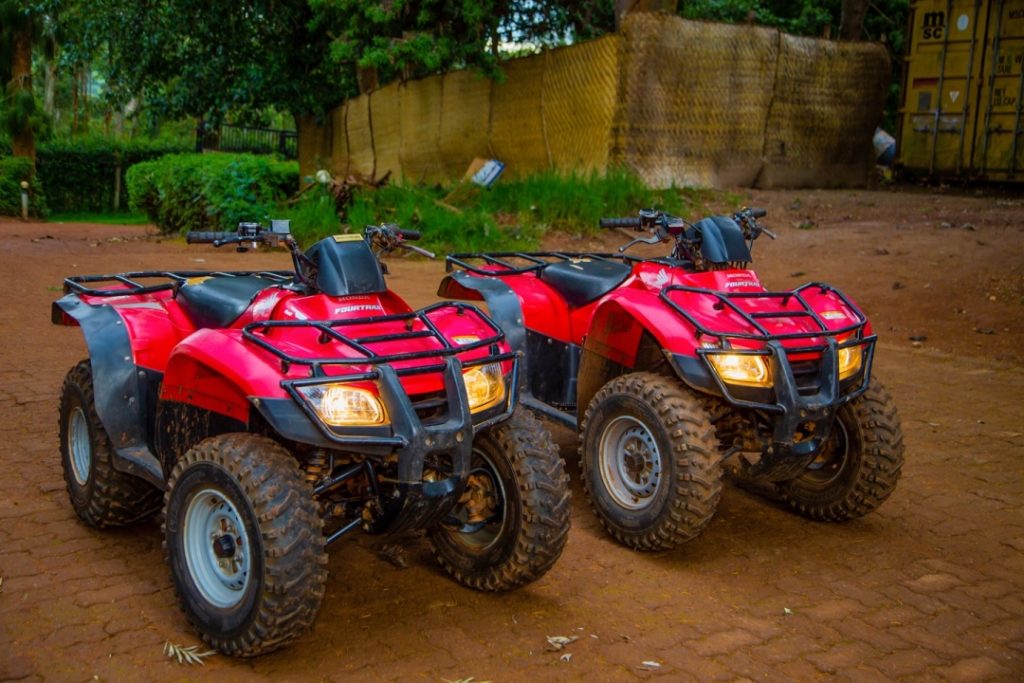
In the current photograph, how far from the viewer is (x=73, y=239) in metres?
18.9

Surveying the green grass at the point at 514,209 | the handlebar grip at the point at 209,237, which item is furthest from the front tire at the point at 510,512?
the green grass at the point at 514,209

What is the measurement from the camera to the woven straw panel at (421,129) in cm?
1934

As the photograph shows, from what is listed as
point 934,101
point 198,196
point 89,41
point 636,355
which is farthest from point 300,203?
point 636,355

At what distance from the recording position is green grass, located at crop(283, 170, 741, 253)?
1408cm

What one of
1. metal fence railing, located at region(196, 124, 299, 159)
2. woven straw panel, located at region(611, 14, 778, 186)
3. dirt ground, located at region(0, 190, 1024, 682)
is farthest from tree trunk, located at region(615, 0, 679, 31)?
metal fence railing, located at region(196, 124, 299, 159)

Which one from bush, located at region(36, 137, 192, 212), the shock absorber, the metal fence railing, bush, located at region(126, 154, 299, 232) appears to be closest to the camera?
the shock absorber

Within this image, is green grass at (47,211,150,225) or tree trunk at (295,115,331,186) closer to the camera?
tree trunk at (295,115,331,186)

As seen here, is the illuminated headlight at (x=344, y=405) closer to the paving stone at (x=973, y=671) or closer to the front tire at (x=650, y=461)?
the front tire at (x=650, y=461)

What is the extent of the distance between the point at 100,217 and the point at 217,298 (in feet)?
95.7

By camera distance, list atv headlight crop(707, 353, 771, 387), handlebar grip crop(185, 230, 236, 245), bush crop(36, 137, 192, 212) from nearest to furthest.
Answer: handlebar grip crop(185, 230, 236, 245) → atv headlight crop(707, 353, 771, 387) → bush crop(36, 137, 192, 212)

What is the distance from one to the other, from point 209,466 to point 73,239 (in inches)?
656

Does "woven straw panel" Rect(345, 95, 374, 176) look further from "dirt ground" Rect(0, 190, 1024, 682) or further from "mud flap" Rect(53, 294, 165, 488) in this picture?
"mud flap" Rect(53, 294, 165, 488)

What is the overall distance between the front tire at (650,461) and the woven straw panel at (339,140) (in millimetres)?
18821

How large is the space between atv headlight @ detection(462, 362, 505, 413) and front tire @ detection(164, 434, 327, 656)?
712 mm
